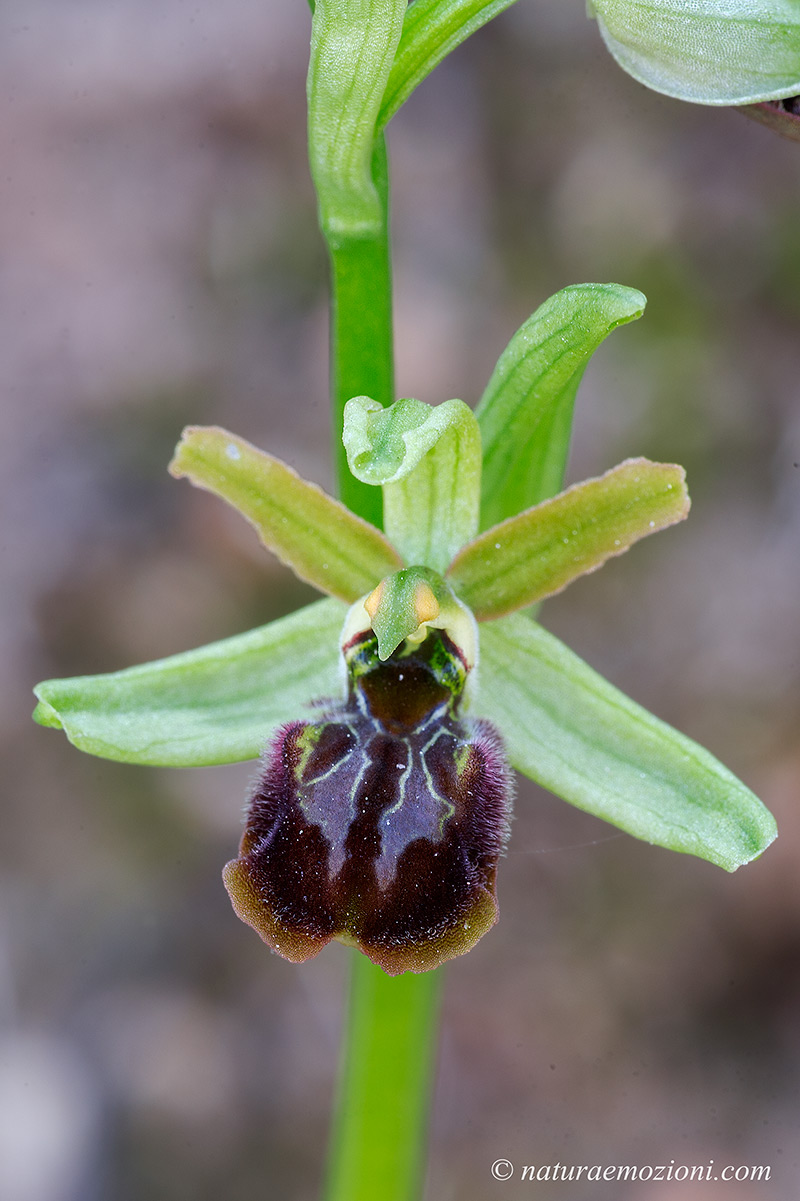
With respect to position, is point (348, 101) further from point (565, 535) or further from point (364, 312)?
point (565, 535)

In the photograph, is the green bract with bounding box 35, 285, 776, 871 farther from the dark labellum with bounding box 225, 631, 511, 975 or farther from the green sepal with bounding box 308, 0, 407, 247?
the green sepal with bounding box 308, 0, 407, 247

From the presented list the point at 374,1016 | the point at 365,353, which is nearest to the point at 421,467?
the point at 365,353

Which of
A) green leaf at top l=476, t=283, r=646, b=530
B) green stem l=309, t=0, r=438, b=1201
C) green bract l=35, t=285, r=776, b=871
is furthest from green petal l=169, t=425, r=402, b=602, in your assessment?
green leaf at top l=476, t=283, r=646, b=530

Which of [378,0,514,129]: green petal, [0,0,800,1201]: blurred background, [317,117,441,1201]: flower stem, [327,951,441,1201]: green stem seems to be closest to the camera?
[378,0,514,129]: green petal

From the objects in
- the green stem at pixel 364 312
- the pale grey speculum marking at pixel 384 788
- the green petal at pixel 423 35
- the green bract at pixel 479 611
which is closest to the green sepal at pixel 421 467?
the green bract at pixel 479 611

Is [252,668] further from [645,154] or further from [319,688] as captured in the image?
[645,154]

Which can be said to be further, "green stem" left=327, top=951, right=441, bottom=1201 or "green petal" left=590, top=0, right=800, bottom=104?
"green stem" left=327, top=951, right=441, bottom=1201

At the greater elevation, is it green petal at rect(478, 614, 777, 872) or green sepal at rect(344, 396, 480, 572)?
green sepal at rect(344, 396, 480, 572)

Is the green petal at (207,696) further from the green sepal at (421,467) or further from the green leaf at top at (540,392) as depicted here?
the green leaf at top at (540,392)

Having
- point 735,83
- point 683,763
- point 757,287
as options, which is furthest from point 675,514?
point 757,287
